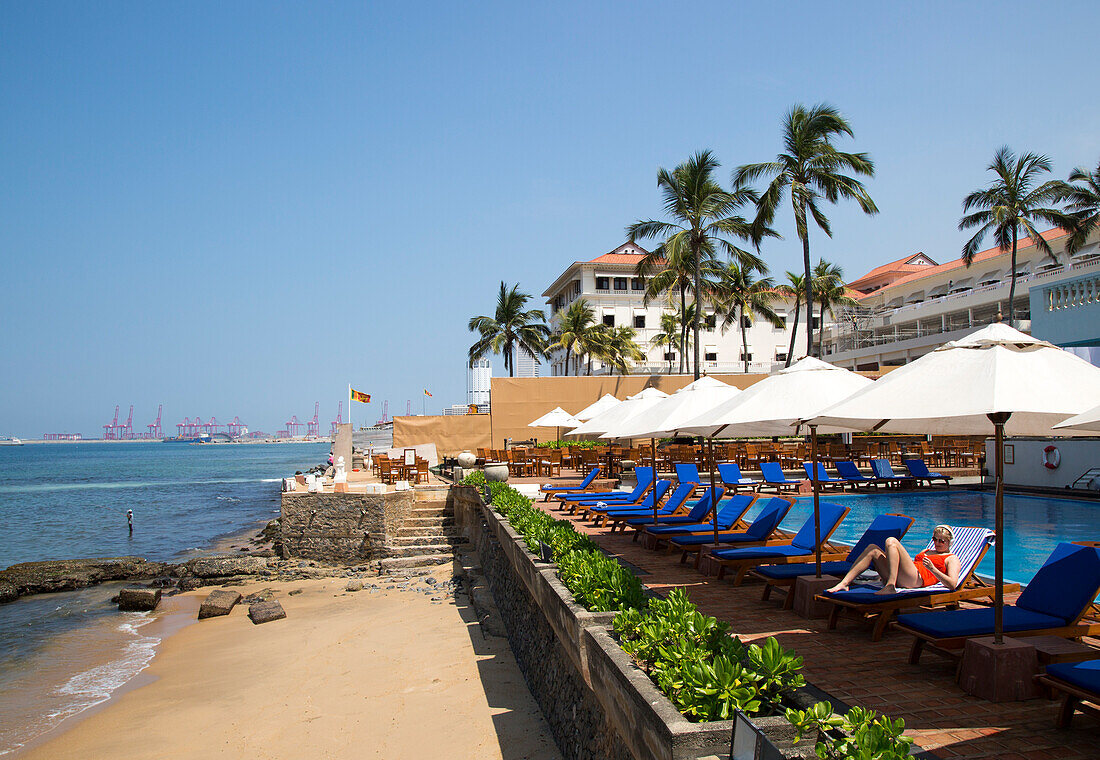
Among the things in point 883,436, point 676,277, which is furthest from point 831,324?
point 883,436

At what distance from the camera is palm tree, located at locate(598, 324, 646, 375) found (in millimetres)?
43562

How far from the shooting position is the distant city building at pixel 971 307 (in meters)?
20.7

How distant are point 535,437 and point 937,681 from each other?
26295mm

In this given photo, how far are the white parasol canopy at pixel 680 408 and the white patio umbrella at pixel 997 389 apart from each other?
4219 millimetres

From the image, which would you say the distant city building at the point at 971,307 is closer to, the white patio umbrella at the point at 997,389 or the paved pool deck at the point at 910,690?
the paved pool deck at the point at 910,690

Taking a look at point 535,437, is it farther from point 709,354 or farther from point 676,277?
point 709,354

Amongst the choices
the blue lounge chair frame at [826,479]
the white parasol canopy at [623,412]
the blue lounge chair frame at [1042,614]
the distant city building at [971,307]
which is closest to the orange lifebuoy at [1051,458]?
the blue lounge chair frame at [826,479]

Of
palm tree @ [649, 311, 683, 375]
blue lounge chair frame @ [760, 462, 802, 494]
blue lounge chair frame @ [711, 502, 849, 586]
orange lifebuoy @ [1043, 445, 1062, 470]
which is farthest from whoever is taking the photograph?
palm tree @ [649, 311, 683, 375]

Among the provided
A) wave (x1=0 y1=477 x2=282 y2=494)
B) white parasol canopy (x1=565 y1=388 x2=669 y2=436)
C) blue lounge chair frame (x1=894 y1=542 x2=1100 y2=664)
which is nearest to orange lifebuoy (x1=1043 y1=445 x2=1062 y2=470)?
white parasol canopy (x1=565 y1=388 x2=669 y2=436)

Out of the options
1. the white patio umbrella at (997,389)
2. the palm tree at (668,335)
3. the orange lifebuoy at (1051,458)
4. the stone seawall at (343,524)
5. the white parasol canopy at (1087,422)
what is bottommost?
the stone seawall at (343,524)

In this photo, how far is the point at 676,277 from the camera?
3256 centimetres

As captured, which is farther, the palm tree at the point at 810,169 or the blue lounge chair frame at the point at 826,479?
the palm tree at the point at 810,169

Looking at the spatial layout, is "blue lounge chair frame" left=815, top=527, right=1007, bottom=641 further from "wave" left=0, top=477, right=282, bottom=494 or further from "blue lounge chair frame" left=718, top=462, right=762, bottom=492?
"wave" left=0, top=477, right=282, bottom=494

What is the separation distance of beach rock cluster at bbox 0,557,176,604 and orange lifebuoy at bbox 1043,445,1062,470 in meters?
22.7
